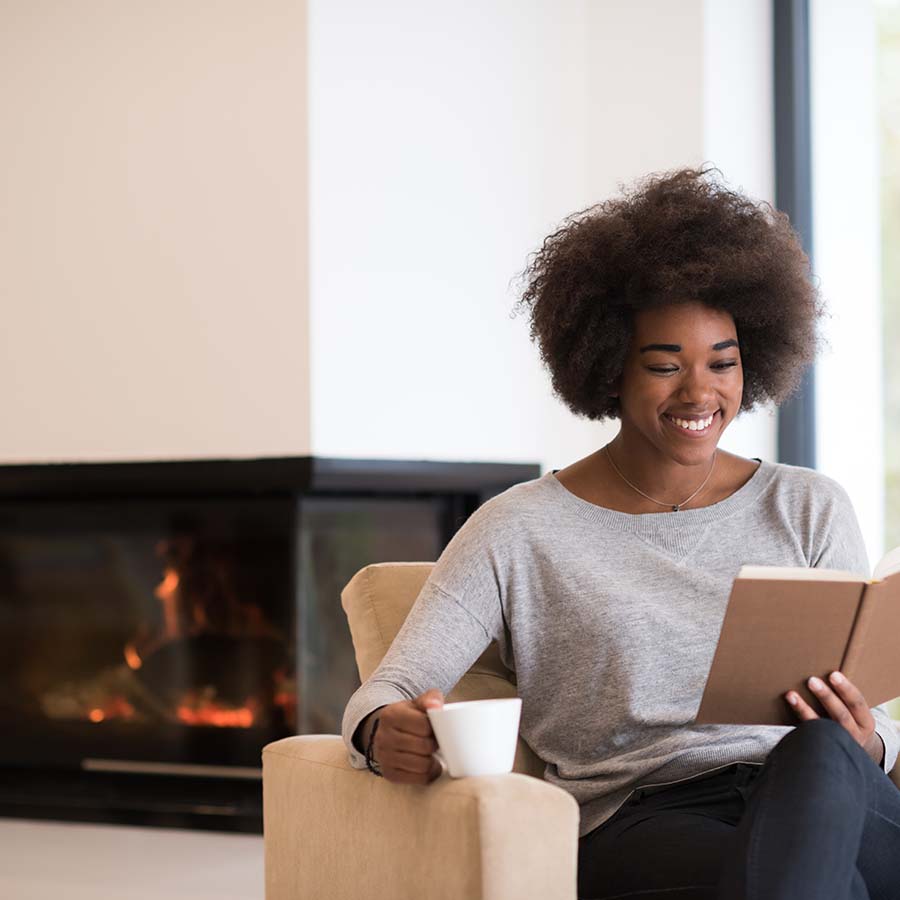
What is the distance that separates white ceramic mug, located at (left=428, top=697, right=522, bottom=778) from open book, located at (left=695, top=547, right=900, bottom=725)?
0.27 metres

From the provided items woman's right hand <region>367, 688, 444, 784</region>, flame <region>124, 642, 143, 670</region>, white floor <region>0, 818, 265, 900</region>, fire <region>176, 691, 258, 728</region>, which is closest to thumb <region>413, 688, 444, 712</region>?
woman's right hand <region>367, 688, 444, 784</region>

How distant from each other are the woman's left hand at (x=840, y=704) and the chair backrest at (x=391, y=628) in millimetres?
422

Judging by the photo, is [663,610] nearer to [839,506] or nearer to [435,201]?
[839,506]

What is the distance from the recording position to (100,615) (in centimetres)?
369

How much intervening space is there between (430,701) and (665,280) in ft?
2.24

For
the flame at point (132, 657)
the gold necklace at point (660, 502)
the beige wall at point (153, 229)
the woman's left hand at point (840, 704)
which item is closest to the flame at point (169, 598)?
the flame at point (132, 657)

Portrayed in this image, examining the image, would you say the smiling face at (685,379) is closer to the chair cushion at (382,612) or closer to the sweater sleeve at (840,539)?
the sweater sleeve at (840,539)

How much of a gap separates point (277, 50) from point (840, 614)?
7.18 feet

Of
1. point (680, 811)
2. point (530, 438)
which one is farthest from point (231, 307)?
point (680, 811)

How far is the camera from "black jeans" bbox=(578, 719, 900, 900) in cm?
134

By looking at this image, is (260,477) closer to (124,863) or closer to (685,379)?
(124,863)

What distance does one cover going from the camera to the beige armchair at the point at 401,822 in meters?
1.40

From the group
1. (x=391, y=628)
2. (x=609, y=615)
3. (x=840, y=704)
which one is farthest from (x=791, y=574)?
(x=391, y=628)

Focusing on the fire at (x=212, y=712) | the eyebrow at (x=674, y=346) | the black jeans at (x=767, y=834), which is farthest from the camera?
the fire at (x=212, y=712)
